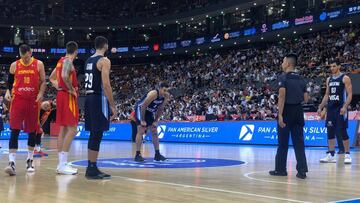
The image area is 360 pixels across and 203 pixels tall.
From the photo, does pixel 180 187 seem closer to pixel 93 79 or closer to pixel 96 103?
pixel 96 103

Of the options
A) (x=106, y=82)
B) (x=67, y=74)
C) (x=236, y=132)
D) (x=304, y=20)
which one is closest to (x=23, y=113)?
(x=67, y=74)

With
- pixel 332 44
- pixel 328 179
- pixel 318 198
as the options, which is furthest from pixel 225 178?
pixel 332 44

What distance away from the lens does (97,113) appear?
7.44 meters

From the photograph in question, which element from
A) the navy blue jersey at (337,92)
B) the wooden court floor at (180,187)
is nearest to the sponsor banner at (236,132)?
the navy blue jersey at (337,92)

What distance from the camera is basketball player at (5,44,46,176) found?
314 inches

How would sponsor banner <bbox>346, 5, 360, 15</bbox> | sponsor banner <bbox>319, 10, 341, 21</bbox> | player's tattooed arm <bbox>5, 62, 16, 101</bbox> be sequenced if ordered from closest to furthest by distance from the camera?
player's tattooed arm <bbox>5, 62, 16, 101</bbox>, sponsor banner <bbox>346, 5, 360, 15</bbox>, sponsor banner <bbox>319, 10, 341, 21</bbox>

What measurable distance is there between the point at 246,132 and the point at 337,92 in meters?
9.89

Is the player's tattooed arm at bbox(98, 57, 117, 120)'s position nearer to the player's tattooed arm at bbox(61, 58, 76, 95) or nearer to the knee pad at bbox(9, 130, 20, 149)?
the player's tattooed arm at bbox(61, 58, 76, 95)

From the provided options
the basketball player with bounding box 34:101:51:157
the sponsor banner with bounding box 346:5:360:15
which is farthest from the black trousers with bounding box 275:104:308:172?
the sponsor banner with bounding box 346:5:360:15

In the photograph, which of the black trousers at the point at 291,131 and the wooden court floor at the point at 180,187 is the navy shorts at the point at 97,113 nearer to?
the wooden court floor at the point at 180,187

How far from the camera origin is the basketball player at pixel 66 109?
7.87 meters

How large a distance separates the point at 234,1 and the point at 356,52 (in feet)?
49.5

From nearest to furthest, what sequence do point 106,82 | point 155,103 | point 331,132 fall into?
point 106,82 < point 155,103 < point 331,132

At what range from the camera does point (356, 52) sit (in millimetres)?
29641
